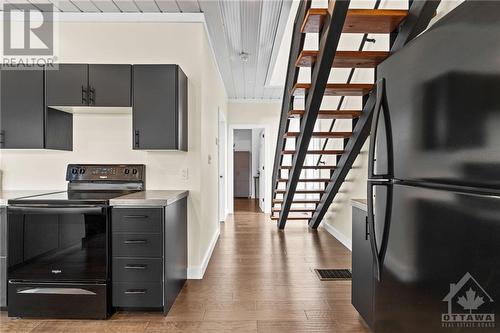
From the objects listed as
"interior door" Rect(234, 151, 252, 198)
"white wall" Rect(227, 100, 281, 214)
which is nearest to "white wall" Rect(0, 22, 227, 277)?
"white wall" Rect(227, 100, 281, 214)

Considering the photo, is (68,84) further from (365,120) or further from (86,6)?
(365,120)

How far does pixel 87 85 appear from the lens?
2.78 m

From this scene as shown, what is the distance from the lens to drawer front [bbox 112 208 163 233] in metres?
2.46

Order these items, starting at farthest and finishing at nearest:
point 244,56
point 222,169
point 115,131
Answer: point 222,169
point 244,56
point 115,131

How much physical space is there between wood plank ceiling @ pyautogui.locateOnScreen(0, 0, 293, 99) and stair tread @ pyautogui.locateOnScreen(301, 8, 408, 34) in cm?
96

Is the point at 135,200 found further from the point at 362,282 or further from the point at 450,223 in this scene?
the point at 450,223

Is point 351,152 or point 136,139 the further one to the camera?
point 351,152

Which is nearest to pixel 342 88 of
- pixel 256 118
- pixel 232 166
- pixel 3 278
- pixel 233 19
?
pixel 233 19

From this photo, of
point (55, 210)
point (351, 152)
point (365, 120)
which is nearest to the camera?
point (55, 210)

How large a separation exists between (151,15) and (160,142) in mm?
1379

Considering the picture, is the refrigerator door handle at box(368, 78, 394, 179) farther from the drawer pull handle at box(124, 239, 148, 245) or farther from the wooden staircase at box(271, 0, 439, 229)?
the drawer pull handle at box(124, 239, 148, 245)

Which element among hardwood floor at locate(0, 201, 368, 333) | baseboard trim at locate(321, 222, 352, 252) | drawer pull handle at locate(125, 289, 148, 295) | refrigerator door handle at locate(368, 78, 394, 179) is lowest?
hardwood floor at locate(0, 201, 368, 333)

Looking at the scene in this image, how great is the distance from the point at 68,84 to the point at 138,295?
6.20 ft

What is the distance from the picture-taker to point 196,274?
3275 millimetres
